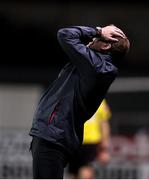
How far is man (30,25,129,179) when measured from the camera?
5.97 meters

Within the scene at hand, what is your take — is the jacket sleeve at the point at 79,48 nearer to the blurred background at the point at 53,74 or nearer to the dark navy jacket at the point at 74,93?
the dark navy jacket at the point at 74,93

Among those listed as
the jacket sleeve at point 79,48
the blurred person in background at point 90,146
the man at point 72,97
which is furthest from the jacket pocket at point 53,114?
the blurred person in background at point 90,146

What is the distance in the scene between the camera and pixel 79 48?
19.6ft

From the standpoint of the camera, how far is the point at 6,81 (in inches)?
573

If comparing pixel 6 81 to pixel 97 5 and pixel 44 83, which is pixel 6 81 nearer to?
pixel 44 83

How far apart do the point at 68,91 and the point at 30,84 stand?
7981 mm

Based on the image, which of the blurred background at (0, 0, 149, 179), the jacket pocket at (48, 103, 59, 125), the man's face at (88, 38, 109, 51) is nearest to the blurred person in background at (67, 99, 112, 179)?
the blurred background at (0, 0, 149, 179)

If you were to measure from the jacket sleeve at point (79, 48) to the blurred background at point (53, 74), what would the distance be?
5.97 metres

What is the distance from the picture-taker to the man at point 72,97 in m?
5.97

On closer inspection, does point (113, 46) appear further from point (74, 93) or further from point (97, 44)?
point (74, 93)

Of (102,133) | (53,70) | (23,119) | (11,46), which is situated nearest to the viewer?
(102,133)

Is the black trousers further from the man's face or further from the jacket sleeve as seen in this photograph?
the man's face

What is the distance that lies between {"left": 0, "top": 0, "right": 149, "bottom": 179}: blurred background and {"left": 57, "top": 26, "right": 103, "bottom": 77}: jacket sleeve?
5.97 metres

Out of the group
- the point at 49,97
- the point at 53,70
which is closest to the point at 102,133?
the point at 49,97
